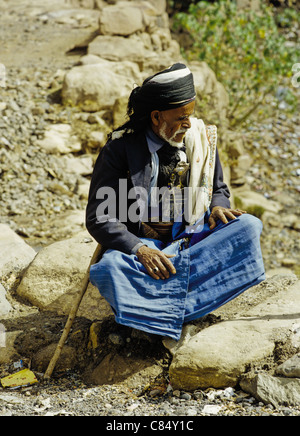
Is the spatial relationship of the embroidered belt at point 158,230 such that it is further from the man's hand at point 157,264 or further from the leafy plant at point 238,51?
the leafy plant at point 238,51

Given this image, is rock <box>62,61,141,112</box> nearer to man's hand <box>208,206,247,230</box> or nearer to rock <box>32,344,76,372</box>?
man's hand <box>208,206,247,230</box>

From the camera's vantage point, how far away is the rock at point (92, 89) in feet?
25.8

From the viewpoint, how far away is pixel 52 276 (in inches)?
155

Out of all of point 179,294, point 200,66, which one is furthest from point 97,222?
point 200,66

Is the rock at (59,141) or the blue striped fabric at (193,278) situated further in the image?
the rock at (59,141)

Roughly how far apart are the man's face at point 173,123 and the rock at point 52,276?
1.32m

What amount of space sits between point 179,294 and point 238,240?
0.45 meters

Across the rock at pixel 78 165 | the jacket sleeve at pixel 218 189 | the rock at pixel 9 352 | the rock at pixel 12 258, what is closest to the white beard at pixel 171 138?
the jacket sleeve at pixel 218 189

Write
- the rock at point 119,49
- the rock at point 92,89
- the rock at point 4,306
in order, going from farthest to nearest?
1. the rock at point 119,49
2. the rock at point 92,89
3. the rock at point 4,306

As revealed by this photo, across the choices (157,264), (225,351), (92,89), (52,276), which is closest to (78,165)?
(92,89)

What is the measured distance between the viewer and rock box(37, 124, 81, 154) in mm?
7121

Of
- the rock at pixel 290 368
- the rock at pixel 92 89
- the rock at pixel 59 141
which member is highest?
the rock at pixel 290 368

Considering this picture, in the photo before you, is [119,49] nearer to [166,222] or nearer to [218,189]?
[218,189]

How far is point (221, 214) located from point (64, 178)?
13.2 feet
